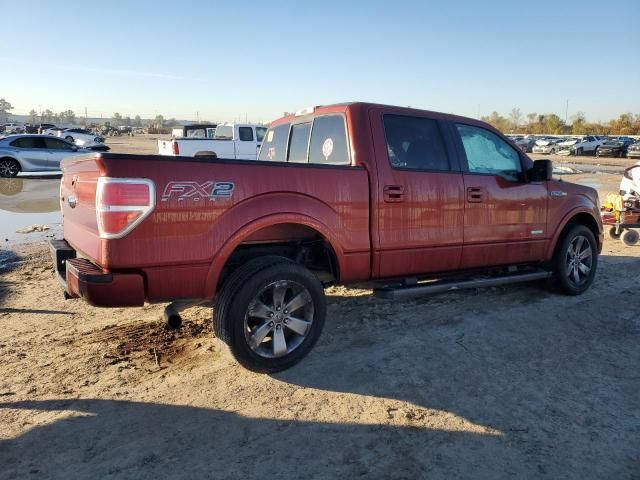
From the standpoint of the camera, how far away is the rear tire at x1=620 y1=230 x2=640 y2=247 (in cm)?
919

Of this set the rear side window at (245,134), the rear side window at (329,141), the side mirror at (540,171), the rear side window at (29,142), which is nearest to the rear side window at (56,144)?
the rear side window at (29,142)

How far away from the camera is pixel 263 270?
377 cm

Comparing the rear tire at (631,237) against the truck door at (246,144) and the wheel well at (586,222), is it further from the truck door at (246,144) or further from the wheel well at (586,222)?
the truck door at (246,144)

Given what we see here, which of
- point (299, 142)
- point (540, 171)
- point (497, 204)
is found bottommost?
point (497, 204)

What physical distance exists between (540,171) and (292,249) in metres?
2.93

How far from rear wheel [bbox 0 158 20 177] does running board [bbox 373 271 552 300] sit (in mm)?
19116

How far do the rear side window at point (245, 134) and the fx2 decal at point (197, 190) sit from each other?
15364 millimetres

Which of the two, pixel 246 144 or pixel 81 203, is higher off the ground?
pixel 246 144

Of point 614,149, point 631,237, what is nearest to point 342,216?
point 631,237

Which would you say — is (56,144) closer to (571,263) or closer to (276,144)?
(276,144)

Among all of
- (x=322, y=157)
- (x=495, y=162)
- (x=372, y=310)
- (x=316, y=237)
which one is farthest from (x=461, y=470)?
(x=495, y=162)

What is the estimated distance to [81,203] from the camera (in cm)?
379

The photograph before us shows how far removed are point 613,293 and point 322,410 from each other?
4.53 m

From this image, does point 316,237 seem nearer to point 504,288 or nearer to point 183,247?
point 183,247
